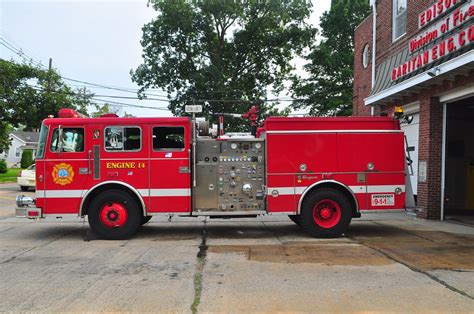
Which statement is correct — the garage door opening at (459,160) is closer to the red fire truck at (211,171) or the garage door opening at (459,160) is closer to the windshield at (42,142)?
the red fire truck at (211,171)

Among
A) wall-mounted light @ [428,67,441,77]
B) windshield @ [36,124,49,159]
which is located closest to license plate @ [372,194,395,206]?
wall-mounted light @ [428,67,441,77]

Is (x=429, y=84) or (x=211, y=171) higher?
(x=429, y=84)

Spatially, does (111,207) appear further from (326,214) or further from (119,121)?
(326,214)

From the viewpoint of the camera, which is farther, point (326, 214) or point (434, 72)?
point (434, 72)

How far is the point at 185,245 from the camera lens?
8547mm

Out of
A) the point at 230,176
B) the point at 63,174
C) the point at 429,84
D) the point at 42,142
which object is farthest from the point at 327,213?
the point at 42,142

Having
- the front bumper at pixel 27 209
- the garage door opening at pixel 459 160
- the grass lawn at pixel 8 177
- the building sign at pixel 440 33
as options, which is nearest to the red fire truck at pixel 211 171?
the front bumper at pixel 27 209

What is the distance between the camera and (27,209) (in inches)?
356

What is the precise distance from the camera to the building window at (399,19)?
1383 cm

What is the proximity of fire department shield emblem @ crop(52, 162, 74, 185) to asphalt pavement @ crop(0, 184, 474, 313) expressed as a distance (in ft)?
4.07

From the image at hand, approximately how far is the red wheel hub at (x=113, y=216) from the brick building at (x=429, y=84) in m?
7.11

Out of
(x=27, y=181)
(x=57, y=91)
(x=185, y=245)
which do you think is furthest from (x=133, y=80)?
(x=185, y=245)

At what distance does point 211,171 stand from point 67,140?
3031 mm

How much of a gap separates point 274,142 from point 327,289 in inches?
165
